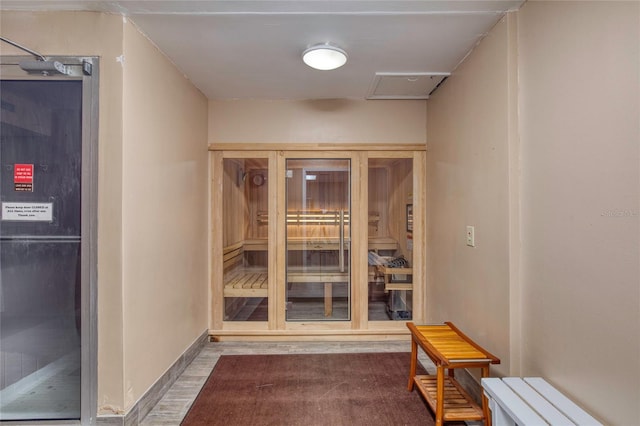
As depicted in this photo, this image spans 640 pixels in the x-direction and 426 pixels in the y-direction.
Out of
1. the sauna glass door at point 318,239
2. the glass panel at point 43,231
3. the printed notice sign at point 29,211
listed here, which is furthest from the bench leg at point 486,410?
the printed notice sign at point 29,211

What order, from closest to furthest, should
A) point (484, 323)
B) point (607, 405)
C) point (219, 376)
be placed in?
point (607, 405) < point (484, 323) < point (219, 376)

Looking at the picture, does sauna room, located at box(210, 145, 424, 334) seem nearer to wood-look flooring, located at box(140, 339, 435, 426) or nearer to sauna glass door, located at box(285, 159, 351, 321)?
sauna glass door, located at box(285, 159, 351, 321)

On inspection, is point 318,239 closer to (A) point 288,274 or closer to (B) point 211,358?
(A) point 288,274

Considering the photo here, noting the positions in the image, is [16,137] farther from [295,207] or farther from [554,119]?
[554,119]

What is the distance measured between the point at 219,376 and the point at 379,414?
1283mm

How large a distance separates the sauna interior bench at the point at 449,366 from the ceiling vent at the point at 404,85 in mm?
2008

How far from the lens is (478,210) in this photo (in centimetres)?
210

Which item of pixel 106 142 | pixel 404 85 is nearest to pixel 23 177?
pixel 106 142

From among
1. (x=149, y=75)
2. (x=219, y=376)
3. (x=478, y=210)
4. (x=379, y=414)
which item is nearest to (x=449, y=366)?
(x=379, y=414)

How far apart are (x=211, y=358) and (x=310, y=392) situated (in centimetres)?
107

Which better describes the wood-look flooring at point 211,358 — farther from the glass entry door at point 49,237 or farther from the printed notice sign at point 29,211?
the printed notice sign at point 29,211

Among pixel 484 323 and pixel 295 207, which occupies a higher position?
pixel 295 207

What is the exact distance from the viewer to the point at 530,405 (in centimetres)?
131

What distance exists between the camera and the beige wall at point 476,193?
5.96 feet
